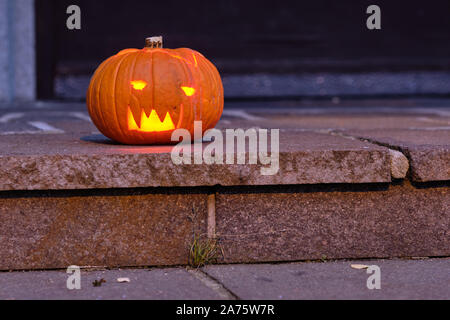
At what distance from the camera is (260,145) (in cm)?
203

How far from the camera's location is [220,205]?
194 cm

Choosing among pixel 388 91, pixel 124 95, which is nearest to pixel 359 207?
pixel 124 95

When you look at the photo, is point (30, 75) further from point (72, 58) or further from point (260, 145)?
point (260, 145)

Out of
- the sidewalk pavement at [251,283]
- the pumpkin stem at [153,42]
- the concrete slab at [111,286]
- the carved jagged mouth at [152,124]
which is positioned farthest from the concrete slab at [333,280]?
the pumpkin stem at [153,42]

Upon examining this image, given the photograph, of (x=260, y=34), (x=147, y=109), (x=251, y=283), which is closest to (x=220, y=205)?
(x=251, y=283)

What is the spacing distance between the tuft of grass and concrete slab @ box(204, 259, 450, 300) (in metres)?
0.03

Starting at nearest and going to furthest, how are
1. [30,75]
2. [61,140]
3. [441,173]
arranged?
[441,173] < [61,140] < [30,75]

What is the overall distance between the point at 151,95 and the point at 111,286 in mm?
643

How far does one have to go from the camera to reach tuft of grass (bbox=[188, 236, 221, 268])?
1.91 metres

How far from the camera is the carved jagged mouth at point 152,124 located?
82.4 inches

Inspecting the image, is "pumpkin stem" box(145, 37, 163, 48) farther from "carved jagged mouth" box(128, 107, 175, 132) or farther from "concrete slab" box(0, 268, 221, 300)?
"concrete slab" box(0, 268, 221, 300)

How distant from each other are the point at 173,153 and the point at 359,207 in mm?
612

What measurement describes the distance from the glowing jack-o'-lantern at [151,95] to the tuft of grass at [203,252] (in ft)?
1.33

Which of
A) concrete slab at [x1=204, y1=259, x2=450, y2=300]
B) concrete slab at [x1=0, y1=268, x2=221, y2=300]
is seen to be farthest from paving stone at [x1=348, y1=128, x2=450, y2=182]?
concrete slab at [x1=0, y1=268, x2=221, y2=300]
